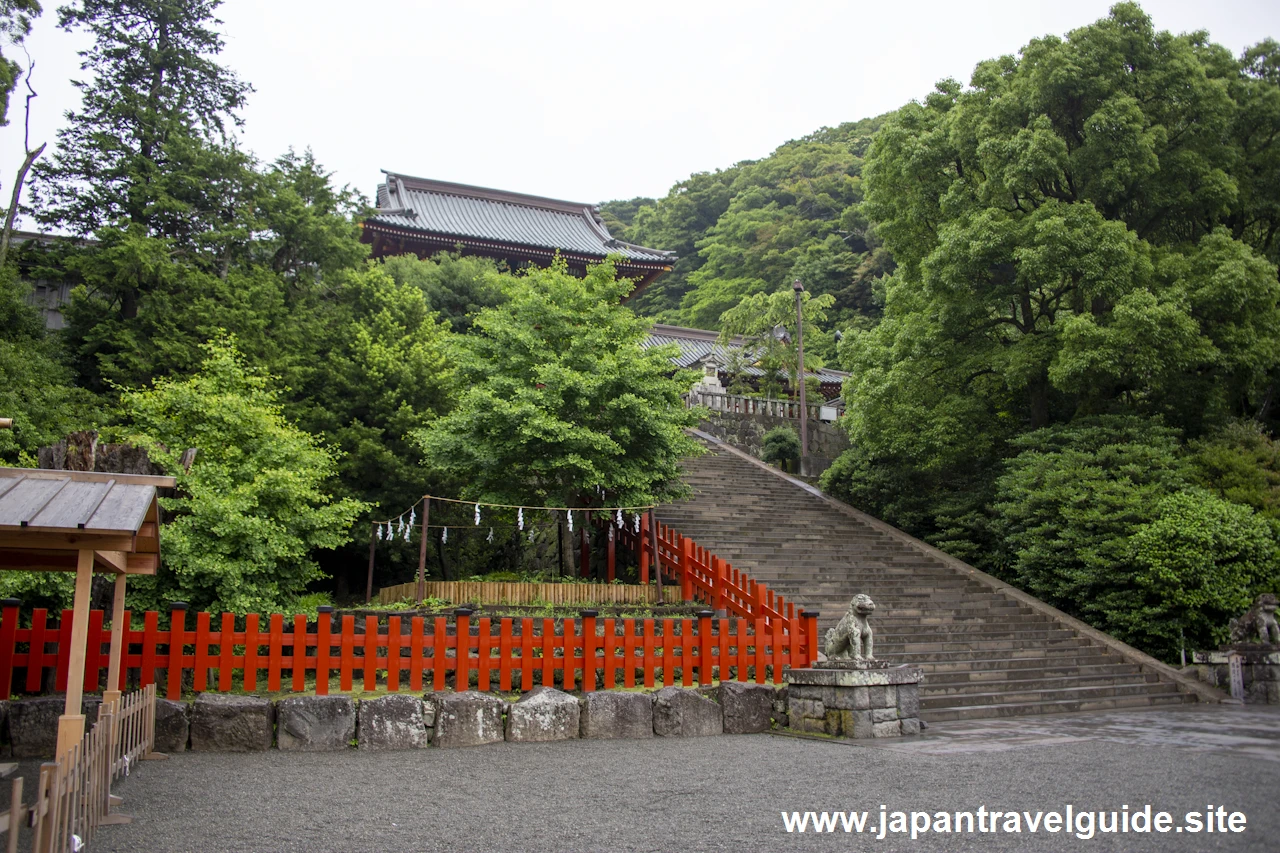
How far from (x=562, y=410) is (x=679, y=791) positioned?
7.81 meters

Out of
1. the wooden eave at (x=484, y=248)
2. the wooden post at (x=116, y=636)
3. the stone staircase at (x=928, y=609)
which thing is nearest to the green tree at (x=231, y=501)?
the wooden post at (x=116, y=636)

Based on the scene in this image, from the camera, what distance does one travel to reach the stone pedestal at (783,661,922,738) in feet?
26.9

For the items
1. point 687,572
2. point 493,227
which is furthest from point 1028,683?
point 493,227

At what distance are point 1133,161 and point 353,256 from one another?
1516 cm

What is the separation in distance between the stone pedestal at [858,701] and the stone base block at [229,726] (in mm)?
5053

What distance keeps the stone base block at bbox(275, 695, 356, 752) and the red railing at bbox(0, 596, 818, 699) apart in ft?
1.81

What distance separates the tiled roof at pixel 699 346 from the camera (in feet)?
94.6

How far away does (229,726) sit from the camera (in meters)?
7.41

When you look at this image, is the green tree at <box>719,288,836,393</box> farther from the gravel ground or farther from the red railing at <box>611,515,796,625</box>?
the gravel ground

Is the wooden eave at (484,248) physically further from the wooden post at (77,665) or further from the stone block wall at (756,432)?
the wooden post at (77,665)

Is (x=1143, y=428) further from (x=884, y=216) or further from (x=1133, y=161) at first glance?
(x=884, y=216)

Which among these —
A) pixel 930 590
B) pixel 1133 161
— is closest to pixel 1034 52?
pixel 1133 161

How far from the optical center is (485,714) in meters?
7.95

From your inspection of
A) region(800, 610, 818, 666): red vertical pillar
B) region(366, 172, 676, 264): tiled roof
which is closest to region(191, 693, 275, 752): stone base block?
region(800, 610, 818, 666): red vertical pillar
